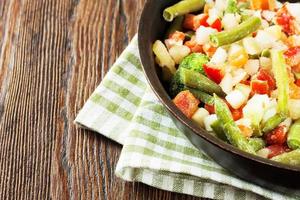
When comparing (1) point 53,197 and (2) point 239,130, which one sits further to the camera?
(1) point 53,197

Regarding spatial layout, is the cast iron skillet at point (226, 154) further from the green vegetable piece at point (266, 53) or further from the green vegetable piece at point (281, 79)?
the green vegetable piece at point (266, 53)

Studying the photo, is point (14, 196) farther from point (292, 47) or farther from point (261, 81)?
point (292, 47)

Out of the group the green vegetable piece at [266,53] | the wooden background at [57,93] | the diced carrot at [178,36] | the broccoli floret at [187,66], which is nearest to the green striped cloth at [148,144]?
the wooden background at [57,93]

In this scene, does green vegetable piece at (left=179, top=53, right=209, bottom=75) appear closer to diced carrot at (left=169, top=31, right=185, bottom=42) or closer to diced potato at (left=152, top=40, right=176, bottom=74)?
diced potato at (left=152, top=40, right=176, bottom=74)

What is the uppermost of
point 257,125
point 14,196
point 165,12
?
point 165,12

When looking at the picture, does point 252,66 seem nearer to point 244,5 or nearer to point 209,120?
point 209,120

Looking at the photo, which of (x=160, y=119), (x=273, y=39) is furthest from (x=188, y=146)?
(x=273, y=39)
